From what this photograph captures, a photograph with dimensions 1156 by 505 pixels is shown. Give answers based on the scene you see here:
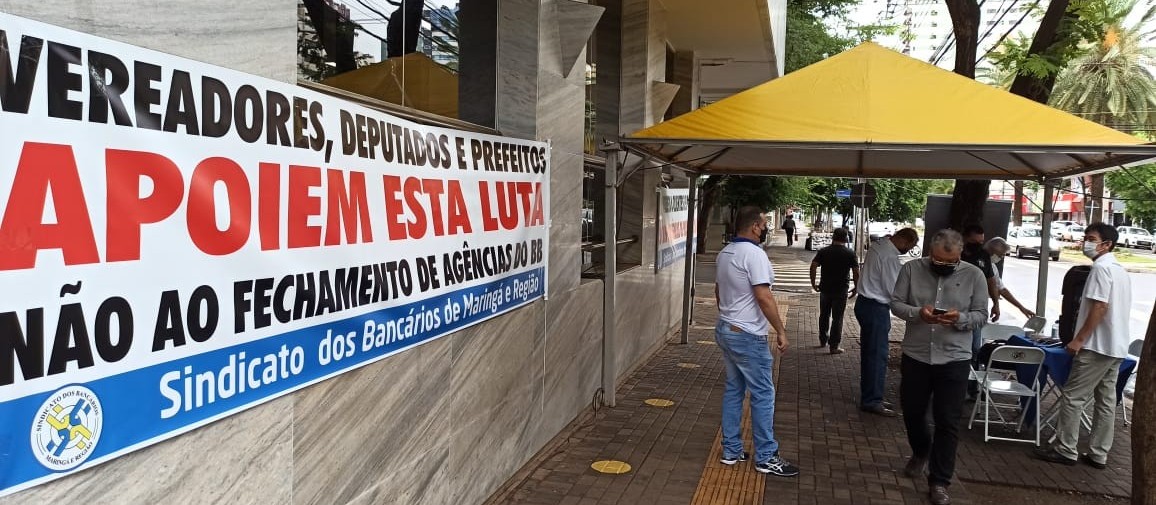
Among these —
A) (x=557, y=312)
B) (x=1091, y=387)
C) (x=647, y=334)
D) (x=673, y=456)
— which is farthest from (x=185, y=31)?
(x=647, y=334)

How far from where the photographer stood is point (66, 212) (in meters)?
2.00

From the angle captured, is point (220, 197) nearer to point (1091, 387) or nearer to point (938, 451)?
point (938, 451)

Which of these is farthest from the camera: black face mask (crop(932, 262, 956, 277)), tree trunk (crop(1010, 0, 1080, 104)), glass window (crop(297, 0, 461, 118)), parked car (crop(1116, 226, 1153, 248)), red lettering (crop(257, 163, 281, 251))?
parked car (crop(1116, 226, 1153, 248))

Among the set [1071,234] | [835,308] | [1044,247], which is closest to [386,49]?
[835,308]

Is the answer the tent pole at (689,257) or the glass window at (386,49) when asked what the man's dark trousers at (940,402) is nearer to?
Result: the glass window at (386,49)

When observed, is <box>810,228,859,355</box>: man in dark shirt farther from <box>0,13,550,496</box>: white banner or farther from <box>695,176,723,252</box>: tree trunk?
<box>695,176,723,252</box>: tree trunk

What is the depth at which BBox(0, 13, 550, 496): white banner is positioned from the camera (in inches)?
75.7

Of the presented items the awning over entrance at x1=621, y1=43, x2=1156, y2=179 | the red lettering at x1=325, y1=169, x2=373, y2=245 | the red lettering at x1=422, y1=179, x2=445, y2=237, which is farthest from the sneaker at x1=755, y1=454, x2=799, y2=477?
the red lettering at x1=325, y1=169, x2=373, y2=245

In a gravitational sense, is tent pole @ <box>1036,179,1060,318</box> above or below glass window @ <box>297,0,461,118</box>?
below

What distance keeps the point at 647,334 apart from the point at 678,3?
13.4 ft

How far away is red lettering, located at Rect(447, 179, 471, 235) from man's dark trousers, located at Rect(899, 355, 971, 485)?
9.83 ft

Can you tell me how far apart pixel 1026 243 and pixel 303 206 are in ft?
131

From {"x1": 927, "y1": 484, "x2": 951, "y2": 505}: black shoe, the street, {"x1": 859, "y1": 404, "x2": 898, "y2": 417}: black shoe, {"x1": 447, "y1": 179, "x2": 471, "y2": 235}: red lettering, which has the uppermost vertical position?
{"x1": 447, "y1": 179, "x2": 471, "y2": 235}: red lettering

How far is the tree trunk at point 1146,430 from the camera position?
338 cm
